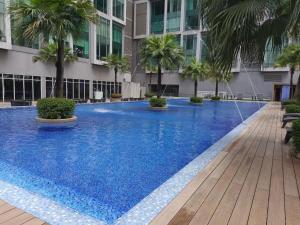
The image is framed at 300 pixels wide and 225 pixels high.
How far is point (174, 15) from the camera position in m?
42.2

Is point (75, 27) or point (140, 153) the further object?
point (75, 27)

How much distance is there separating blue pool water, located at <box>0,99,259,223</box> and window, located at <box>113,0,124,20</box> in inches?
1088

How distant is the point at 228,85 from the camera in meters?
40.8

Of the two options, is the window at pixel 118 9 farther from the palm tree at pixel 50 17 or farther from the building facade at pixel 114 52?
the palm tree at pixel 50 17

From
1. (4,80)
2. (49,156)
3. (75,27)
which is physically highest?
(75,27)

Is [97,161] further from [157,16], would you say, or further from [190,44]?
[157,16]

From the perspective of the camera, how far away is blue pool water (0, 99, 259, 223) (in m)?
3.94

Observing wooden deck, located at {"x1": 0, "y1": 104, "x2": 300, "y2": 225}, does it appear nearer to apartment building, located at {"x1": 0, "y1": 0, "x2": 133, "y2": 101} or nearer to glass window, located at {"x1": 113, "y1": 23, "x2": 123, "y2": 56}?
apartment building, located at {"x1": 0, "y1": 0, "x2": 133, "y2": 101}

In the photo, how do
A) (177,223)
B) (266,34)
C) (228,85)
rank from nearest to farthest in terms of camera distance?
(177,223) → (266,34) → (228,85)

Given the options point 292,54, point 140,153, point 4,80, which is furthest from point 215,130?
point 4,80

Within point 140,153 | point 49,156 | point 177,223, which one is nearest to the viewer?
point 177,223

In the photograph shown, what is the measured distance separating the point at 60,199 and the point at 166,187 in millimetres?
1660

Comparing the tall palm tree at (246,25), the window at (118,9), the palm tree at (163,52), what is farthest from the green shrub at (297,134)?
the window at (118,9)

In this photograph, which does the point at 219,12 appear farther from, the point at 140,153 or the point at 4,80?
the point at 4,80
